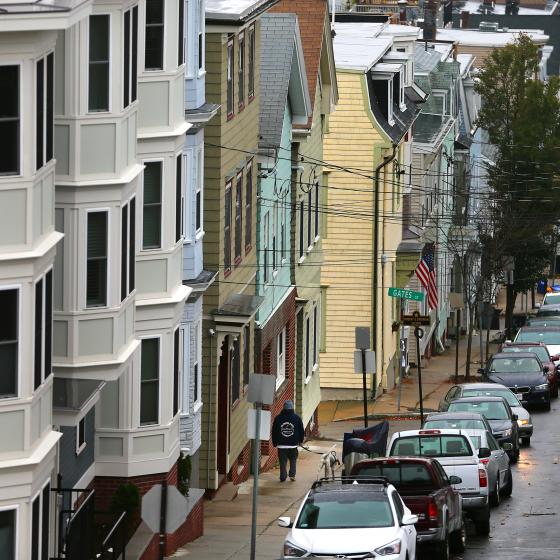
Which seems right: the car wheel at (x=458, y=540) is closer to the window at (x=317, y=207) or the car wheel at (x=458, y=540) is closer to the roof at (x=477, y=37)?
the window at (x=317, y=207)

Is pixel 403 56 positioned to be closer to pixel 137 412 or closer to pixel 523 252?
pixel 523 252

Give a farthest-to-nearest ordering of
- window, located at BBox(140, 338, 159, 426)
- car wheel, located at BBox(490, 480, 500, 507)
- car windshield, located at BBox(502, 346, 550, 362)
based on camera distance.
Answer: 1. car windshield, located at BBox(502, 346, 550, 362)
2. car wheel, located at BBox(490, 480, 500, 507)
3. window, located at BBox(140, 338, 159, 426)

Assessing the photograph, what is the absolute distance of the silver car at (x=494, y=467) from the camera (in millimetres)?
31828

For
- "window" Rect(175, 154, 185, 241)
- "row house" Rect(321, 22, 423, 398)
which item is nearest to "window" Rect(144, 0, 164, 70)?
"window" Rect(175, 154, 185, 241)

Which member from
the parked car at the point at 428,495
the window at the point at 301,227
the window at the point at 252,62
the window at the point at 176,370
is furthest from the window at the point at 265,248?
the window at the point at 176,370

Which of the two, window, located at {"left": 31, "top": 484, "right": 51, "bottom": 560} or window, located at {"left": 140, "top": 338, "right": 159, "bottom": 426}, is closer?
window, located at {"left": 31, "top": 484, "right": 51, "bottom": 560}

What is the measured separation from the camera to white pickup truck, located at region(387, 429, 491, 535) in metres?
29.8

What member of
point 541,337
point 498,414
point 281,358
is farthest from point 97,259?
point 541,337

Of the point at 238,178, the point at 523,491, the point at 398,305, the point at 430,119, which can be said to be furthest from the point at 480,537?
the point at 430,119

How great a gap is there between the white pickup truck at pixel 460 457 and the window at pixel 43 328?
11.1 m

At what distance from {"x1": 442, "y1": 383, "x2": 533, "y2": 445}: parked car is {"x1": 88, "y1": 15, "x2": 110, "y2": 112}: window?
21304mm

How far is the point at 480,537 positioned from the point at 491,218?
42087mm

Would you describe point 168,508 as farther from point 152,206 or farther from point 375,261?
point 375,261

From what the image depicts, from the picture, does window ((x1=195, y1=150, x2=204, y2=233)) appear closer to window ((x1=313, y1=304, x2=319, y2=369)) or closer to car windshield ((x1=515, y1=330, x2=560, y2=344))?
window ((x1=313, y1=304, x2=319, y2=369))
